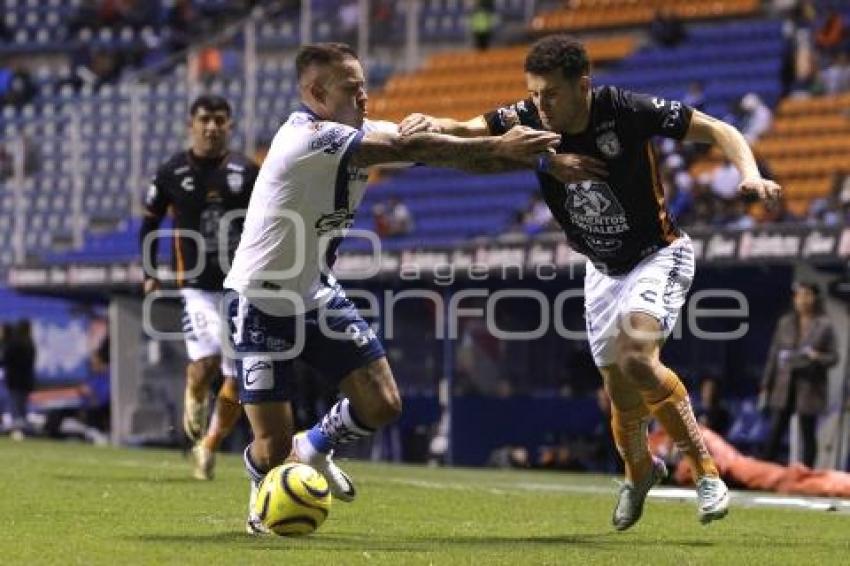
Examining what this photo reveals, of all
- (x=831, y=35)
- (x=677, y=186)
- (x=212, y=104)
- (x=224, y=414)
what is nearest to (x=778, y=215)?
(x=677, y=186)

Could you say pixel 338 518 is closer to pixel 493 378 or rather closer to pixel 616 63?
pixel 493 378

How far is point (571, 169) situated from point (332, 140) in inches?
43.8

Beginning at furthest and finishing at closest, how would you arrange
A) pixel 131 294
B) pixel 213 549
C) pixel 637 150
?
pixel 131 294 → pixel 637 150 → pixel 213 549

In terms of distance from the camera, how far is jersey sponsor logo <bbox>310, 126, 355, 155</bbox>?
9273 mm

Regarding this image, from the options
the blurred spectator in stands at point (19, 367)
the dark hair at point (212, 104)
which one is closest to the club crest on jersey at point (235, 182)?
the dark hair at point (212, 104)

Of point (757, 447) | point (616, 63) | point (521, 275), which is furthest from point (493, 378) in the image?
point (616, 63)

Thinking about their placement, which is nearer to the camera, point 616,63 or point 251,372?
point 251,372

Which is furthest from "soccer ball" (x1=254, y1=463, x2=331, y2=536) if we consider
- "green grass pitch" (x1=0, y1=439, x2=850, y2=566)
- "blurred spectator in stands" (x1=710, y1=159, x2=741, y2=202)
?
"blurred spectator in stands" (x1=710, y1=159, x2=741, y2=202)

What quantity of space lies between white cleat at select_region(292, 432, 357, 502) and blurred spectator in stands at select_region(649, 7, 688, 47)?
67.9ft

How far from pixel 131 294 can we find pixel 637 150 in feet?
54.8

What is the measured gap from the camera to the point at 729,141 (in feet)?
33.9

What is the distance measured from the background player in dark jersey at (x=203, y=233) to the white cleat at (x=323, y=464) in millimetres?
4950

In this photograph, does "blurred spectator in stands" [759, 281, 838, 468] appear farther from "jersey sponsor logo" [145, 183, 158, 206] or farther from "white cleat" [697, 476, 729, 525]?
"white cleat" [697, 476, 729, 525]

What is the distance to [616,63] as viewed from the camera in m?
30.5
